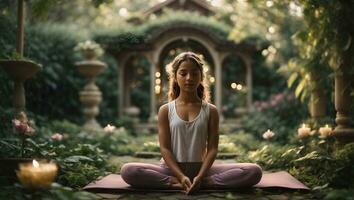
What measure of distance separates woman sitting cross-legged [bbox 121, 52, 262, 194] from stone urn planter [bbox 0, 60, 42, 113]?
2.48 metres

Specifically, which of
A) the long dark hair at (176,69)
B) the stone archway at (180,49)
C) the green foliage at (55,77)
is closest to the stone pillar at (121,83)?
the green foliage at (55,77)

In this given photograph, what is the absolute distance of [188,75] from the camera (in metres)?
3.89

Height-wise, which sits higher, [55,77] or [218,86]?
[55,77]

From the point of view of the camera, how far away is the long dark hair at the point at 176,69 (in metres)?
3.95

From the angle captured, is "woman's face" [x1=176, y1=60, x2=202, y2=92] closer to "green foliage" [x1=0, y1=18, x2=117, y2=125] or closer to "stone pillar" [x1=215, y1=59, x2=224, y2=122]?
"green foliage" [x1=0, y1=18, x2=117, y2=125]

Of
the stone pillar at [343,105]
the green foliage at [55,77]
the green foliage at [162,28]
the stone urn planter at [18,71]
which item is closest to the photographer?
the stone pillar at [343,105]

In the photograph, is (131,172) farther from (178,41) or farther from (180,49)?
(180,49)

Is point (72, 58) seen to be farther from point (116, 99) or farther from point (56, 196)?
point (56, 196)

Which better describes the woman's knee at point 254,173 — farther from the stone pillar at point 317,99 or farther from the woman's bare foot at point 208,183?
the stone pillar at point 317,99

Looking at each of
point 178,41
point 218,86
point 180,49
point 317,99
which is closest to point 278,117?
point 218,86

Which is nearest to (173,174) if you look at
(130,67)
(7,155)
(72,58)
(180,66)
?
(180,66)

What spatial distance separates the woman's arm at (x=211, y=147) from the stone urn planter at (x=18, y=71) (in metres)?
2.86

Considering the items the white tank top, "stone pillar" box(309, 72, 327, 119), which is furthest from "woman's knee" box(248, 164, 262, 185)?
"stone pillar" box(309, 72, 327, 119)

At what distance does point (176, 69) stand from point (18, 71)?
2.67 m
